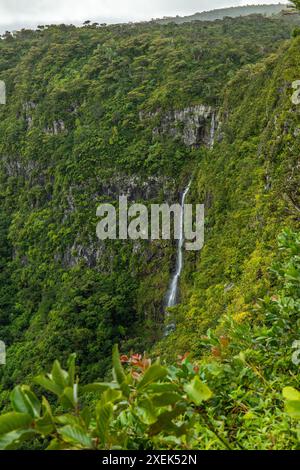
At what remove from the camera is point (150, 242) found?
24.8 m

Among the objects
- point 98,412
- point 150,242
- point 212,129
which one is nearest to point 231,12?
point 212,129

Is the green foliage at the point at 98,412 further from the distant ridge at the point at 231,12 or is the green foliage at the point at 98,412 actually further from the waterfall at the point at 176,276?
the distant ridge at the point at 231,12

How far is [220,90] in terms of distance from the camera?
25875mm

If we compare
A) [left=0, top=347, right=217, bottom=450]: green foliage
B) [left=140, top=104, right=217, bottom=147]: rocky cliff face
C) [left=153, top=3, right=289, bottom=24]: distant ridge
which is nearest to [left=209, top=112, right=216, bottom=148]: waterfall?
[left=140, top=104, right=217, bottom=147]: rocky cliff face

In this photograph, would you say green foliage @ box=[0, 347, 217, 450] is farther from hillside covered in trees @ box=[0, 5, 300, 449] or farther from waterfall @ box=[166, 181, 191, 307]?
waterfall @ box=[166, 181, 191, 307]

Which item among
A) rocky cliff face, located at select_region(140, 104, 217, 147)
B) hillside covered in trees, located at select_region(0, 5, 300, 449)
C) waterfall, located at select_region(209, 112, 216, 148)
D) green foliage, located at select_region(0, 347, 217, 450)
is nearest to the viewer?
green foliage, located at select_region(0, 347, 217, 450)

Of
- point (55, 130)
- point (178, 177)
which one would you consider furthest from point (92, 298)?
point (55, 130)

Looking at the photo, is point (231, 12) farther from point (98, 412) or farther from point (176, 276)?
point (98, 412)

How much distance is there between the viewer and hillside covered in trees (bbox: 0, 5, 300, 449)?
1718 millimetres

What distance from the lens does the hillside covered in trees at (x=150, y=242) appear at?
5.64 feet

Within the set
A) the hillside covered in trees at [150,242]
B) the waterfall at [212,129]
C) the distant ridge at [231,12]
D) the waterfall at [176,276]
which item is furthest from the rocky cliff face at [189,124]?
the distant ridge at [231,12]
